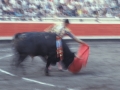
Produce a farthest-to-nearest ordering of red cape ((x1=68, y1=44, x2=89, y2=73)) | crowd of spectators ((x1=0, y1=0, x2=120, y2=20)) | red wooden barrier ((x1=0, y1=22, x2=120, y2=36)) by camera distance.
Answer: crowd of spectators ((x1=0, y1=0, x2=120, y2=20)) → red wooden barrier ((x1=0, y1=22, x2=120, y2=36)) → red cape ((x1=68, y1=44, x2=89, y2=73))

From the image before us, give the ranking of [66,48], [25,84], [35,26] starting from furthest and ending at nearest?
[35,26] → [66,48] → [25,84]

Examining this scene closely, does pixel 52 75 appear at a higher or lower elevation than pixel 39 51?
lower

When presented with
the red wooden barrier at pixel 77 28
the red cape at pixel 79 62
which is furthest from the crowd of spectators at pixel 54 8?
the red cape at pixel 79 62

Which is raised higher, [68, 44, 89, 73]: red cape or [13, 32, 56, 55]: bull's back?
[13, 32, 56, 55]: bull's back

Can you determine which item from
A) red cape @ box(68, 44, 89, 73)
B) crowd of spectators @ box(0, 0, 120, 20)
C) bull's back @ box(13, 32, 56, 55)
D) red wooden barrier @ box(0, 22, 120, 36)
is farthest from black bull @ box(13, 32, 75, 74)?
crowd of spectators @ box(0, 0, 120, 20)

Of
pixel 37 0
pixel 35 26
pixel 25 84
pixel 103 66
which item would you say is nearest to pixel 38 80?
pixel 25 84

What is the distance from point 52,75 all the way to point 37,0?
9880 mm

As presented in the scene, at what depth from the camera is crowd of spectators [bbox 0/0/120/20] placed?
19459 millimetres

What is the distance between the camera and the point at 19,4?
64.7ft

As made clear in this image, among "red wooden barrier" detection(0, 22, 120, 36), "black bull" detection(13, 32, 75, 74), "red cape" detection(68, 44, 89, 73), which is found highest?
"black bull" detection(13, 32, 75, 74)

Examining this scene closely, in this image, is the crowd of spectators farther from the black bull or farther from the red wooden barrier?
the black bull

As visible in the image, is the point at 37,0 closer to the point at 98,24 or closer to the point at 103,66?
the point at 98,24

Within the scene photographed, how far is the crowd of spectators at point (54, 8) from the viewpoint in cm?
1946

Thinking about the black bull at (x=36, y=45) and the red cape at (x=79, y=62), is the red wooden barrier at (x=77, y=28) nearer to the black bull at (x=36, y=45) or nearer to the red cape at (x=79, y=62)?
the red cape at (x=79, y=62)
